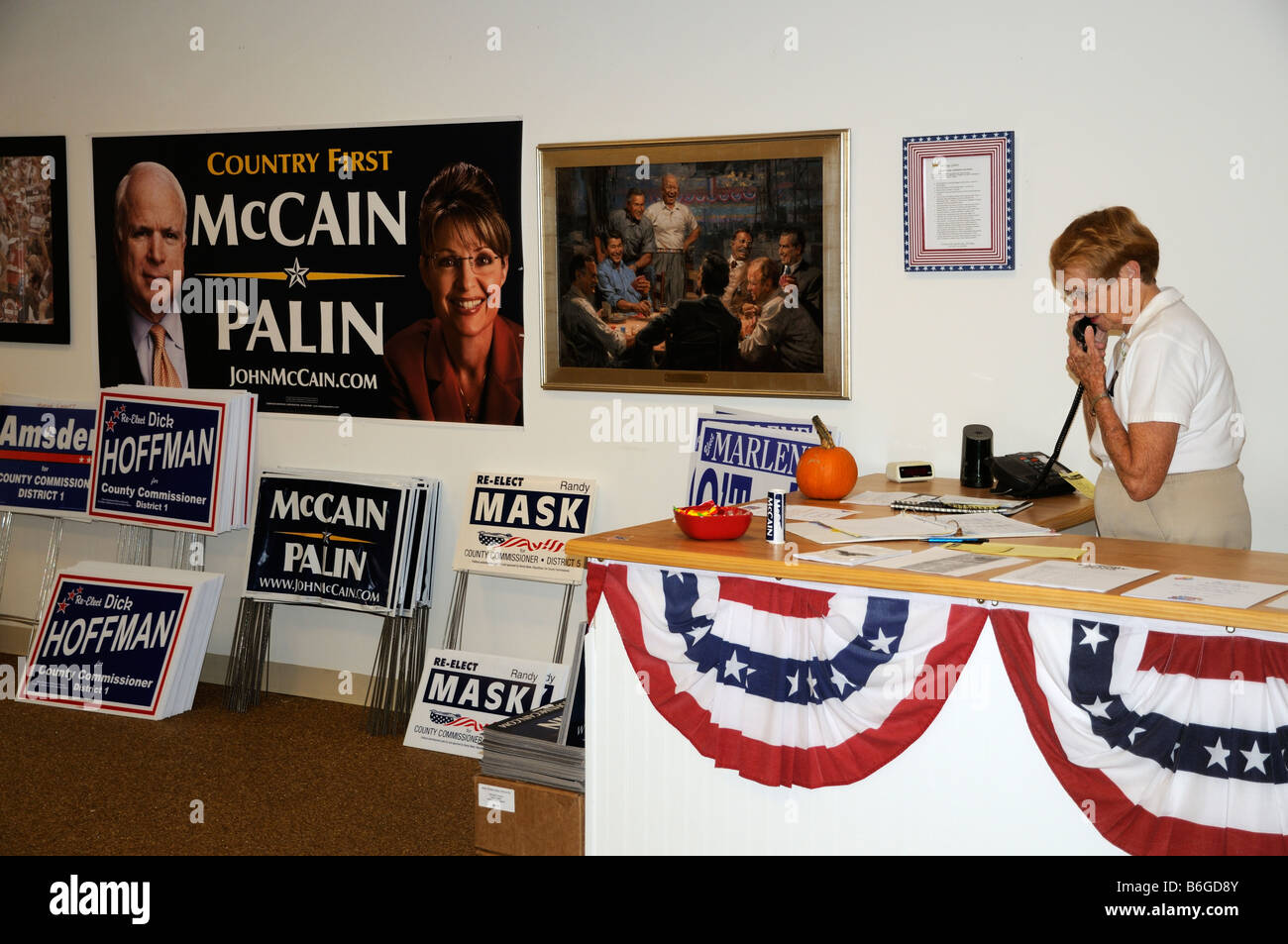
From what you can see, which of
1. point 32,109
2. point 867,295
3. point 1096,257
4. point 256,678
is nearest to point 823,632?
point 1096,257

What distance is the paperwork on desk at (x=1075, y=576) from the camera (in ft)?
8.29

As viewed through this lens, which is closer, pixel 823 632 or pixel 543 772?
pixel 823 632

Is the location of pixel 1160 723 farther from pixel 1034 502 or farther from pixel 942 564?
pixel 1034 502

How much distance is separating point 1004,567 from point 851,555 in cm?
33

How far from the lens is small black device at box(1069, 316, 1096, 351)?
328 cm

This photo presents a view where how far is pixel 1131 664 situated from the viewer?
8.21ft

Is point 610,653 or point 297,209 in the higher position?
point 297,209

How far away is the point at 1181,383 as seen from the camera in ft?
10.1

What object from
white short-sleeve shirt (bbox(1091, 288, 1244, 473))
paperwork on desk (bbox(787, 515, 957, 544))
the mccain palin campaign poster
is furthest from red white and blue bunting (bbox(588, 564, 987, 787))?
the mccain palin campaign poster

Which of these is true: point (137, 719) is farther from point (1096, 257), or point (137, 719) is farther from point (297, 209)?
point (1096, 257)

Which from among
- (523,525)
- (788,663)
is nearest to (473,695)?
(523,525)

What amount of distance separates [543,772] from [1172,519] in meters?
1.75

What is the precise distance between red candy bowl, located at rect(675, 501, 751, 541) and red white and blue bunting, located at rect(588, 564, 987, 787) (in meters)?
0.13

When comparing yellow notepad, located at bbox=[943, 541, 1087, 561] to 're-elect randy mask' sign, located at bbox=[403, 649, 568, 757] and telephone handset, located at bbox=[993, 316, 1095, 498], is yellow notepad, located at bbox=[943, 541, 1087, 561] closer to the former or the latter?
telephone handset, located at bbox=[993, 316, 1095, 498]
